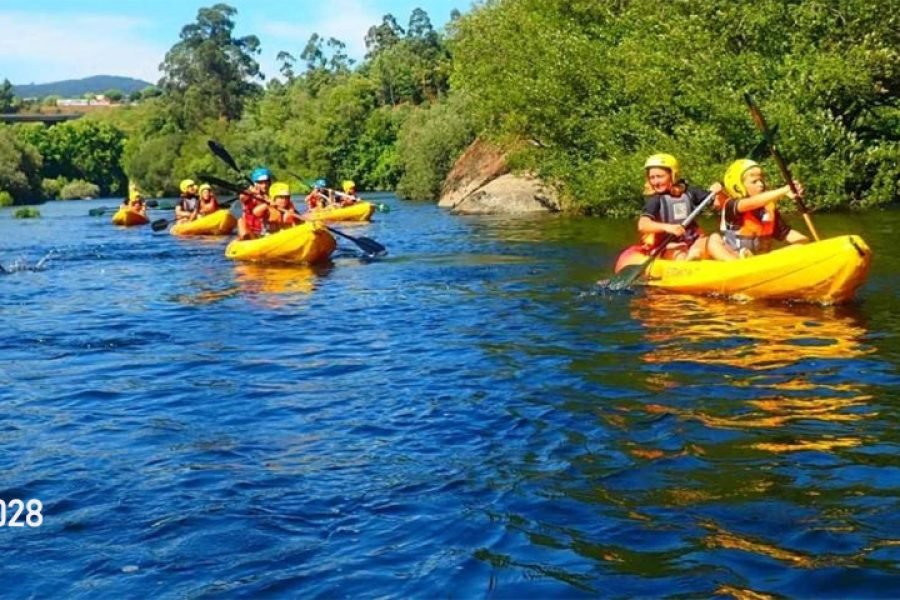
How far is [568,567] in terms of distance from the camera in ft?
13.0

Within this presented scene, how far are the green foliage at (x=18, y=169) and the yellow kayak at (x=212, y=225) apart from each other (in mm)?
44799

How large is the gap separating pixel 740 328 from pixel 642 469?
398 cm

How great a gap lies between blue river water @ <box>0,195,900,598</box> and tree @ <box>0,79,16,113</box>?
14083 cm

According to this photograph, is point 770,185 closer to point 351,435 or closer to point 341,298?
point 341,298

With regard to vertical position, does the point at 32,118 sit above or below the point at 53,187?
above

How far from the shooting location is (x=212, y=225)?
2330 cm

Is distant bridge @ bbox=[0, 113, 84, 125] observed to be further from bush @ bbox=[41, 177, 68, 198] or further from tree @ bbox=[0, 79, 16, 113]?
bush @ bbox=[41, 177, 68, 198]

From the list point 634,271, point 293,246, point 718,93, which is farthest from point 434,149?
point 634,271

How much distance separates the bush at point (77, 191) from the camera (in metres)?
77.4

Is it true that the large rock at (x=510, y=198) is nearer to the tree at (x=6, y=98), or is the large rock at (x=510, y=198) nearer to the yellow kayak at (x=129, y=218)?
the yellow kayak at (x=129, y=218)


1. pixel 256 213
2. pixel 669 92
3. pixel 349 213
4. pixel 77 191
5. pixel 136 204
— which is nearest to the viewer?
pixel 256 213

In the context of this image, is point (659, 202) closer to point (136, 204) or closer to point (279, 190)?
point (279, 190)

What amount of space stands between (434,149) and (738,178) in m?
33.9

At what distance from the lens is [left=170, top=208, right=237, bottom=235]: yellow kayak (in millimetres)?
23234
